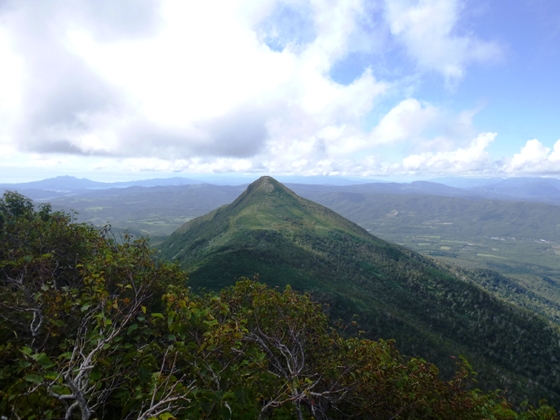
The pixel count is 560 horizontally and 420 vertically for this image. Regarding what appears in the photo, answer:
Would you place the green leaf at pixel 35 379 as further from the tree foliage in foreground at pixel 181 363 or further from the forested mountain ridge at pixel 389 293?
the forested mountain ridge at pixel 389 293

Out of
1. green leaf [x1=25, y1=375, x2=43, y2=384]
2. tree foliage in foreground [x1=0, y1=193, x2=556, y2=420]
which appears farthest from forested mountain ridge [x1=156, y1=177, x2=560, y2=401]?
green leaf [x1=25, y1=375, x2=43, y2=384]

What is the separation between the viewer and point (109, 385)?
7504mm

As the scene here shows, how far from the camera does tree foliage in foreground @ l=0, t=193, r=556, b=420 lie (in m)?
6.61

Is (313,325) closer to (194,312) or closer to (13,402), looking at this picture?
(194,312)

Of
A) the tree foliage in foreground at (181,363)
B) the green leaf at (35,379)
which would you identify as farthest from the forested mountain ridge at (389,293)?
the green leaf at (35,379)

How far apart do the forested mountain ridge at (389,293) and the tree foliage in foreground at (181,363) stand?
199 feet

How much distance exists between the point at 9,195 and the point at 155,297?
27.4 m

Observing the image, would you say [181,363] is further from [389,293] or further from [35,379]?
[389,293]

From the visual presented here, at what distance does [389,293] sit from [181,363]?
113 metres

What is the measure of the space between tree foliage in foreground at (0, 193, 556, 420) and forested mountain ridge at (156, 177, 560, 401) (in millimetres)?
60522

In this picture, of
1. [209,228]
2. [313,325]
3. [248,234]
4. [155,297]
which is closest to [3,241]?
[155,297]

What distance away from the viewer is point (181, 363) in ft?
33.9

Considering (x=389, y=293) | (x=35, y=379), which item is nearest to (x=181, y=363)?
(x=35, y=379)

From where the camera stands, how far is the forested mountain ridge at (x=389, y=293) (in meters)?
74.0
